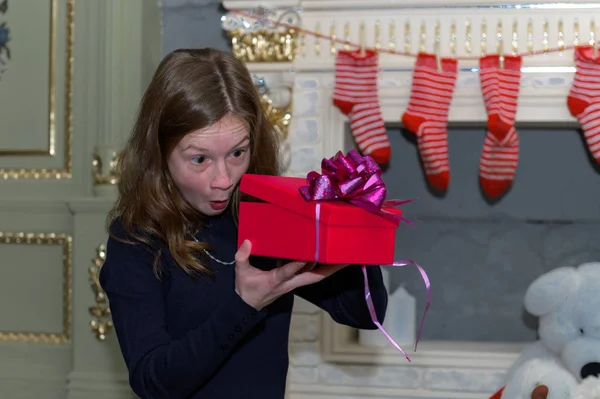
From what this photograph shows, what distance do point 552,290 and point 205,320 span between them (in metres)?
1.23

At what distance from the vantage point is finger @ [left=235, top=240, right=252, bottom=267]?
125 cm

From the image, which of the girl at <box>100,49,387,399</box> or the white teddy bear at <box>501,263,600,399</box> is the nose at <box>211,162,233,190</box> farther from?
the white teddy bear at <box>501,263,600,399</box>

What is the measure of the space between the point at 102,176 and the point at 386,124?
0.95 m

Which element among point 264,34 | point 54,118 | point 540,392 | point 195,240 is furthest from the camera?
point 54,118

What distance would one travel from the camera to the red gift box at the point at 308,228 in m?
1.19

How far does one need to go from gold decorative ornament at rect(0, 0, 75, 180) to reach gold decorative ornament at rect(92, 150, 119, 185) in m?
0.17

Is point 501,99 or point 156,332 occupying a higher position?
point 501,99

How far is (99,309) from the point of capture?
2744 mm

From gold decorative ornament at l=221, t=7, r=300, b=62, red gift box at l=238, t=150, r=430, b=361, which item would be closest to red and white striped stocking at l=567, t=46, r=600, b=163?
gold decorative ornament at l=221, t=7, r=300, b=62

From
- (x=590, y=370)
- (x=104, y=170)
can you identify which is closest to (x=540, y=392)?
(x=590, y=370)

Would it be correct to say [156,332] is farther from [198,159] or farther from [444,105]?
[444,105]

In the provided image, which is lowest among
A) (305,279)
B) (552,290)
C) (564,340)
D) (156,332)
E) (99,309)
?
(99,309)

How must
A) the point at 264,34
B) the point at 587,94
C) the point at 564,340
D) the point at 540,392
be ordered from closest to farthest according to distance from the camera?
the point at 540,392 < the point at 564,340 < the point at 587,94 < the point at 264,34

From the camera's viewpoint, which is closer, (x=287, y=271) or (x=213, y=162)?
(x=287, y=271)
